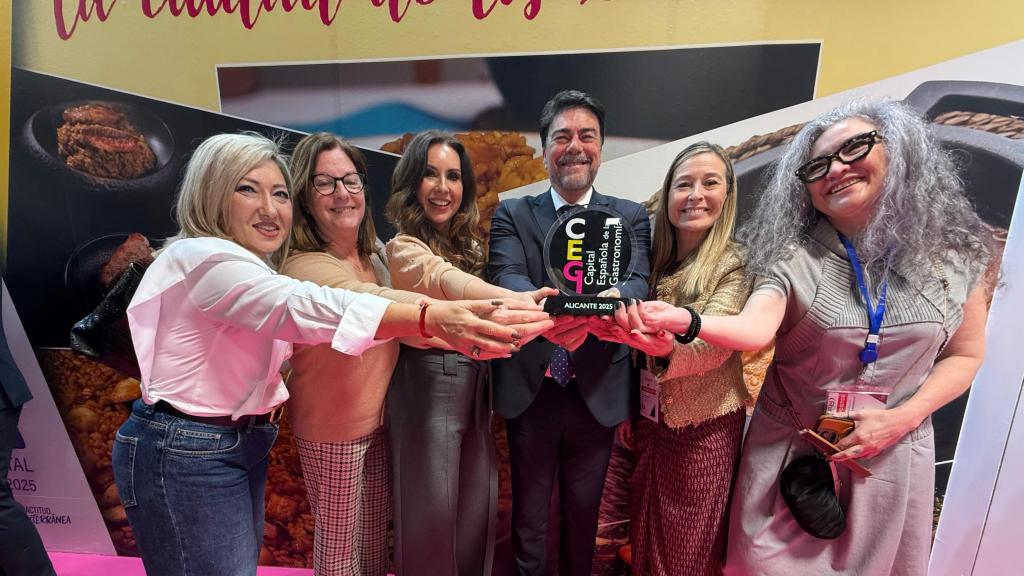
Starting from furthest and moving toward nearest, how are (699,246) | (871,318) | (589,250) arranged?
(699,246)
(589,250)
(871,318)

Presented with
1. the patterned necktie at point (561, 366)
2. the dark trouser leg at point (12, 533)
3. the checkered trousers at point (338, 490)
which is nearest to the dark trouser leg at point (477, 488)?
the patterned necktie at point (561, 366)

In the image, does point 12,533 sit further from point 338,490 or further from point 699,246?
point 699,246

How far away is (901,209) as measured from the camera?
142cm

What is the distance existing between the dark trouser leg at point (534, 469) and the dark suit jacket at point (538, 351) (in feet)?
0.29

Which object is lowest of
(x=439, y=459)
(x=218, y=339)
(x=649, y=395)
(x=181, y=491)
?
(x=439, y=459)

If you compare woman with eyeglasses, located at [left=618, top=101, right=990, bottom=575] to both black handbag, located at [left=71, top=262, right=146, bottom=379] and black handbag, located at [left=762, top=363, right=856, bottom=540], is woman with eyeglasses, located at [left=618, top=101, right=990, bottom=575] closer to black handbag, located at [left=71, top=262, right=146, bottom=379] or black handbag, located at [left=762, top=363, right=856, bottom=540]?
black handbag, located at [left=762, top=363, right=856, bottom=540]

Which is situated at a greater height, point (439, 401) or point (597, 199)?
point (597, 199)

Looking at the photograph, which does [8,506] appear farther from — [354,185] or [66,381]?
[354,185]

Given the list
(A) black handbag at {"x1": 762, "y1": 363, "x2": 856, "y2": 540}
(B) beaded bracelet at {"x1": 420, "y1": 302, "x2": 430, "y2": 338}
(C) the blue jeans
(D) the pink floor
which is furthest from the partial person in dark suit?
(A) black handbag at {"x1": 762, "y1": 363, "x2": 856, "y2": 540}

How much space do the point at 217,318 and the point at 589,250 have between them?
1.10 meters

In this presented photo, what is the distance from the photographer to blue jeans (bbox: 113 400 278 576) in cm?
134

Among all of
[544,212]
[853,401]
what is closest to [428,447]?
[544,212]

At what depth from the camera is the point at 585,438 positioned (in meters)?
1.83

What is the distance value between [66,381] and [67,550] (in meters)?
0.98
